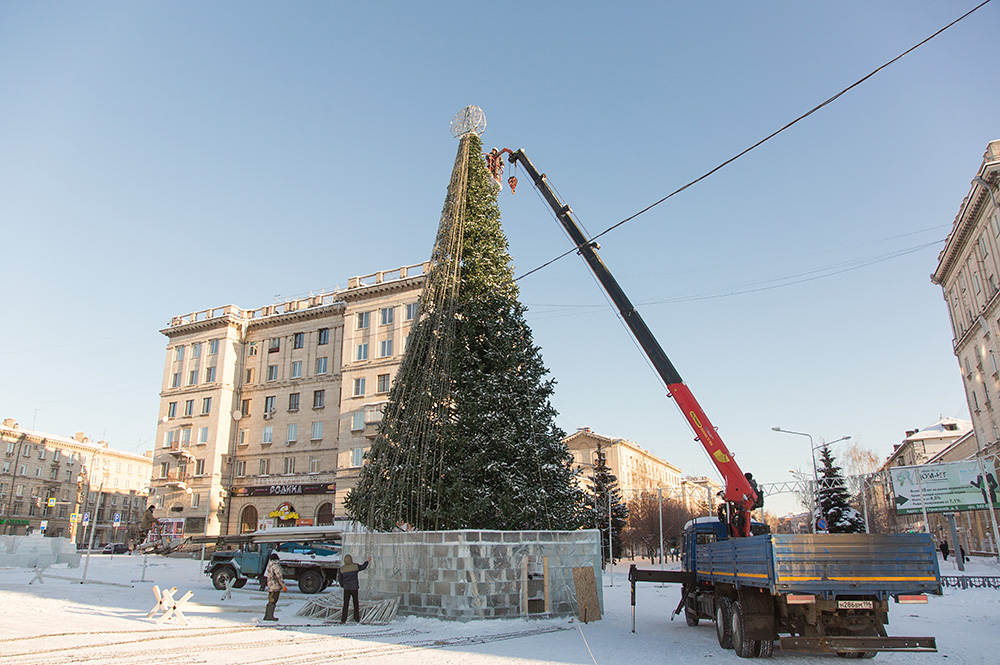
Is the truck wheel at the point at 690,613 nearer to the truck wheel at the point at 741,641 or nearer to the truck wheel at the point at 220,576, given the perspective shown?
the truck wheel at the point at 741,641

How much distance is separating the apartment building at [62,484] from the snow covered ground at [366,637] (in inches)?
2580

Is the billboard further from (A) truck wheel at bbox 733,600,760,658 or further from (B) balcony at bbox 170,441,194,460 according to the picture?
(B) balcony at bbox 170,441,194,460

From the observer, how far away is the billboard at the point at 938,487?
3275 centimetres

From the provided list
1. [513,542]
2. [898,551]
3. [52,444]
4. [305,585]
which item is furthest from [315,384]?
[52,444]

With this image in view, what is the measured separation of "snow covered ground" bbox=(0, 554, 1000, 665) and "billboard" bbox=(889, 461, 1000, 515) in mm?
16145

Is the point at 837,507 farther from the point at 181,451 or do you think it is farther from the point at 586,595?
the point at 181,451

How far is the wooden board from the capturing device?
51.0 ft

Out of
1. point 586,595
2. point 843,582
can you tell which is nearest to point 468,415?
point 586,595

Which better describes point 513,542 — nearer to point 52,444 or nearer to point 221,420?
point 221,420

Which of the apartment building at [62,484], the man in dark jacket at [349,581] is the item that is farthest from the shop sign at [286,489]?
the man in dark jacket at [349,581]

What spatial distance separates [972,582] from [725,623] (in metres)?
21.3

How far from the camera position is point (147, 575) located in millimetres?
29578

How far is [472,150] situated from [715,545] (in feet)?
41.7

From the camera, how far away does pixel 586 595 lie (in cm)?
1574
